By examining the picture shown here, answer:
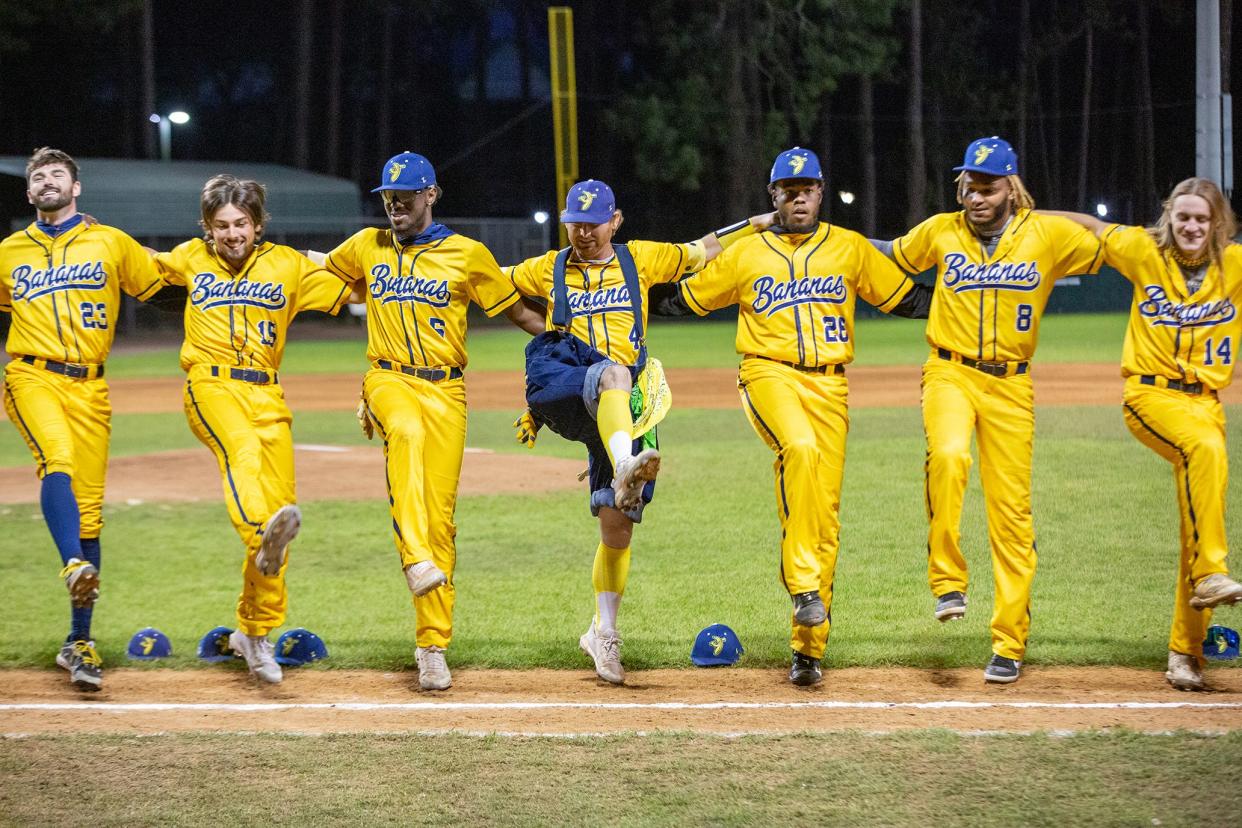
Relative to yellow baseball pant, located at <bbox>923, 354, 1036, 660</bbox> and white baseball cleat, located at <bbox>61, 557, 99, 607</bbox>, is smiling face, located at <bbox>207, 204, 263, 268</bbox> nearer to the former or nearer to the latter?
white baseball cleat, located at <bbox>61, 557, 99, 607</bbox>

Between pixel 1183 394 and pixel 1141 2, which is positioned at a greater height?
pixel 1141 2

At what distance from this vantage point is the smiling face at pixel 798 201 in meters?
6.41

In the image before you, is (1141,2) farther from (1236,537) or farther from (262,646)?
(262,646)

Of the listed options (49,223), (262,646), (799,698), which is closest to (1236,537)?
(799,698)

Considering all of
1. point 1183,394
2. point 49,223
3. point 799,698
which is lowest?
point 799,698

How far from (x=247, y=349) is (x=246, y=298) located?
0.24 meters

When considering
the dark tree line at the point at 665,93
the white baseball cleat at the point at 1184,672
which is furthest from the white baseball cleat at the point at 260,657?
the dark tree line at the point at 665,93

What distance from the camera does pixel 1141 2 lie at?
57.3 meters

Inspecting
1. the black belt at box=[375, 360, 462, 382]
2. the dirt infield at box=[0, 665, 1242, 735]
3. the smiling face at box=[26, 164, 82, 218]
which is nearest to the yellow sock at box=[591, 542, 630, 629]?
the dirt infield at box=[0, 665, 1242, 735]

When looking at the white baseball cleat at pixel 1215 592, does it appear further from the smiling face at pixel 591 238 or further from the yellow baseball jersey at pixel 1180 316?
the smiling face at pixel 591 238

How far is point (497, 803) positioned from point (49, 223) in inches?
152

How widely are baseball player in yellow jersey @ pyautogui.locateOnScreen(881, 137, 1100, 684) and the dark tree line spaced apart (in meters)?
38.2

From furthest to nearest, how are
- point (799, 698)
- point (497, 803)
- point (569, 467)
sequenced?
point (569, 467) → point (799, 698) → point (497, 803)

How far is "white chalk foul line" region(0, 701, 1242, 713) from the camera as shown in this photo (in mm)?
5812
